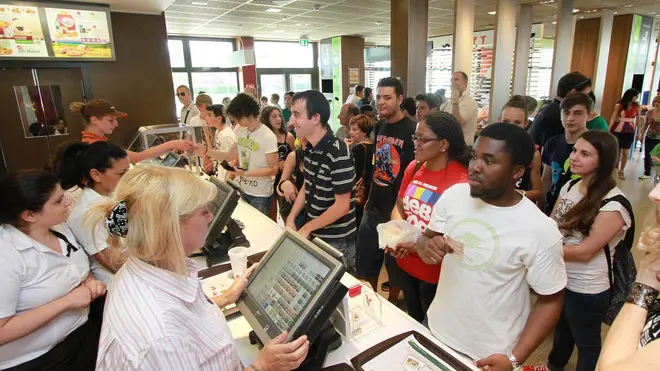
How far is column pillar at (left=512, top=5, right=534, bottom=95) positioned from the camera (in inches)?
314

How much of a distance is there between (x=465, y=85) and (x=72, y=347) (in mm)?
5011

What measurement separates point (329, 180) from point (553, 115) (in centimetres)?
223

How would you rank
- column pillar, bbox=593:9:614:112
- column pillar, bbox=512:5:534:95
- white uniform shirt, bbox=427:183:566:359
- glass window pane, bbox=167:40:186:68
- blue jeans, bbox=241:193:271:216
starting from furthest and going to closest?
glass window pane, bbox=167:40:186:68 → column pillar, bbox=593:9:614:112 → column pillar, bbox=512:5:534:95 → blue jeans, bbox=241:193:271:216 → white uniform shirt, bbox=427:183:566:359

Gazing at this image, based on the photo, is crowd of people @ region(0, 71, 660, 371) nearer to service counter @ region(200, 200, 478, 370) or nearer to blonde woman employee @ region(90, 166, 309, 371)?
blonde woman employee @ region(90, 166, 309, 371)

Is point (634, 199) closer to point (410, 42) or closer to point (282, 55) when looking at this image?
point (410, 42)

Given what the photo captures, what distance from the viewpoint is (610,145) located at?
178 centimetres

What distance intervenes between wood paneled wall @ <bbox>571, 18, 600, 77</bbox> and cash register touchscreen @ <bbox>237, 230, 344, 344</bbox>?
447 inches

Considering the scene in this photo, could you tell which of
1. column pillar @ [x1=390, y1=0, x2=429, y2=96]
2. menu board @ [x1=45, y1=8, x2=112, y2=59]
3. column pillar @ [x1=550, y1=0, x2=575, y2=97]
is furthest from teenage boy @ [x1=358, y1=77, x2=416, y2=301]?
column pillar @ [x1=550, y1=0, x2=575, y2=97]

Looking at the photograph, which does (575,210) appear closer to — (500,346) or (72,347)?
(500,346)

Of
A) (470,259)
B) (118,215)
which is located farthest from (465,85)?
(118,215)

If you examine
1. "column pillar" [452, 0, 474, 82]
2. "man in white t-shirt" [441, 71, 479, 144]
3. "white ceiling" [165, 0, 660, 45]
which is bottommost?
"man in white t-shirt" [441, 71, 479, 144]

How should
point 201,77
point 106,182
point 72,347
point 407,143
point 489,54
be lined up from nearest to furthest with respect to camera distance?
point 72,347, point 106,182, point 407,143, point 489,54, point 201,77

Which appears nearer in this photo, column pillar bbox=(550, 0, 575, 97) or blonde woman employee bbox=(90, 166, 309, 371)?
blonde woman employee bbox=(90, 166, 309, 371)

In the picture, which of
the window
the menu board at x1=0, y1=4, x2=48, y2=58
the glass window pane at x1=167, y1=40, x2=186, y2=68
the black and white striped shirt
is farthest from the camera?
the window
